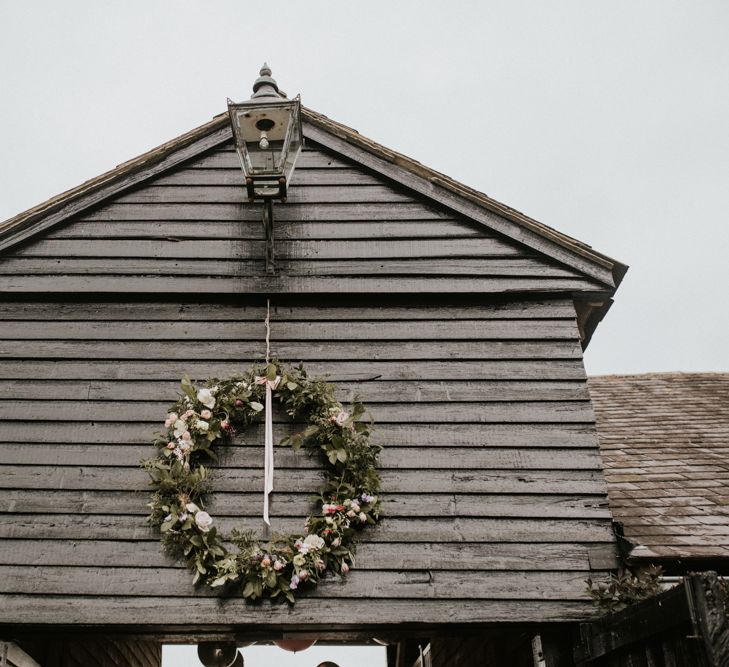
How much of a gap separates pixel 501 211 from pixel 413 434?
2.20 meters

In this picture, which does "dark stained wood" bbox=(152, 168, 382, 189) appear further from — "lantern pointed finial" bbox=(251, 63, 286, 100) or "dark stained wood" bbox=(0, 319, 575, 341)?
"dark stained wood" bbox=(0, 319, 575, 341)

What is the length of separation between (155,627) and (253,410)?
67.7 inches

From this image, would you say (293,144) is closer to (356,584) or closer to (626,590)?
(356,584)

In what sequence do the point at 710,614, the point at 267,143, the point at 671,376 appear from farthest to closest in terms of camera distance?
the point at 671,376
the point at 267,143
the point at 710,614

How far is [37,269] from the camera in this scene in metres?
6.87

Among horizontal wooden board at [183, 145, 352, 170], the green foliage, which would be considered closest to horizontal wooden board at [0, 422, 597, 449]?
the green foliage

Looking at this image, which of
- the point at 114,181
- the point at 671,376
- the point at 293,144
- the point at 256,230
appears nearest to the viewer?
the point at 293,144

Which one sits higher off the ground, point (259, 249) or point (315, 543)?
point (259, 249)

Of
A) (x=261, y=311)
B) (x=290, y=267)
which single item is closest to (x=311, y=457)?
(x=261, y=311)

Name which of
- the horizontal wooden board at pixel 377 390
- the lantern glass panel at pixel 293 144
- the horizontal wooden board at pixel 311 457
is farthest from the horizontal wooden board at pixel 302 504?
the lantern glass panel at pixel 293 144

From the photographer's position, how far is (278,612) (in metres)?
5.59

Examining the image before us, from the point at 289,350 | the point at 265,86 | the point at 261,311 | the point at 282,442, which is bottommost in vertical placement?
the point at 282,442

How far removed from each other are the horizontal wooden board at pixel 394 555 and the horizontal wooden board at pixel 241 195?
→ 3127 mm

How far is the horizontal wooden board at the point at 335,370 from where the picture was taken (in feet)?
21.2
